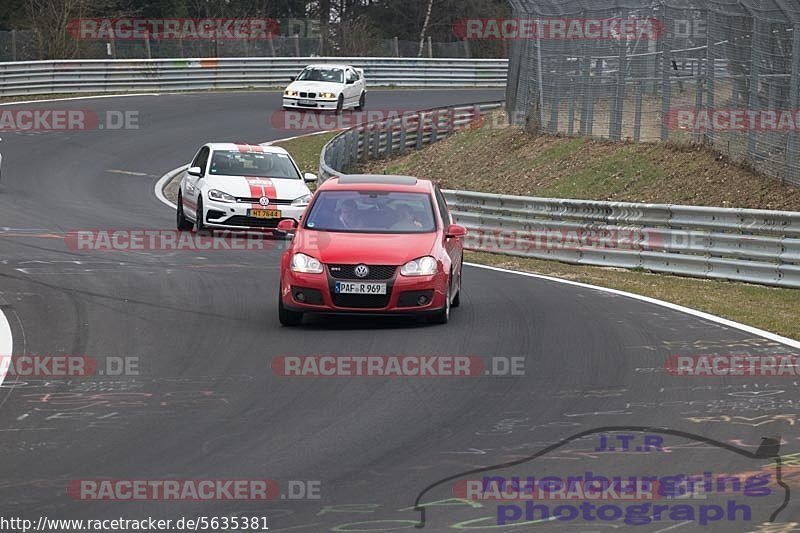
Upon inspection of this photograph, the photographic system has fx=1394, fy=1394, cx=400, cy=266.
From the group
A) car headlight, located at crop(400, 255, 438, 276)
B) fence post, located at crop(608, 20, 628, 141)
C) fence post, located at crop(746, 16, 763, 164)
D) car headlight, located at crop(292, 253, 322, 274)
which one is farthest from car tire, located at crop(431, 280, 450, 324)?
fence post, located at crop(608, 20, 628, 141)

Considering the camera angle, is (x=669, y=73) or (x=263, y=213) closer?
(x=263, y=213)

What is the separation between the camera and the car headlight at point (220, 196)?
2148cm

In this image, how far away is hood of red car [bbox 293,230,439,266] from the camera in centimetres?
1299

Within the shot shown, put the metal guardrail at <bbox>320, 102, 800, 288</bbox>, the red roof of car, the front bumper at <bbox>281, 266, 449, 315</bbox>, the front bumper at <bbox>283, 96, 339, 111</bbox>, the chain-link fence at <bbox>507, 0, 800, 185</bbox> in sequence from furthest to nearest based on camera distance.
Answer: the front bumper at <bbox>283, 96, 339, 111</bbox> → the chain-link fence at <bbox>507, 0, 800, 185</bbox> → the metal guardrail at <bbox>320, 102, 800, 288</bbox> → the red roof of car → the front bumper at <bbox>281, 266, 449, 315</bbox>

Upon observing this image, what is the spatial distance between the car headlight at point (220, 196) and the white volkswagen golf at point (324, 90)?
20.6 metres

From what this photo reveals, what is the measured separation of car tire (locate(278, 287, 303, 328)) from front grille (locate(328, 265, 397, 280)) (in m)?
0.53

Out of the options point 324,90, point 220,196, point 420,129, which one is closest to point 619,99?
point 220,196

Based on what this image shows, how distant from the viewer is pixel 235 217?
21.4m

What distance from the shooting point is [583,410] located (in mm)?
9336

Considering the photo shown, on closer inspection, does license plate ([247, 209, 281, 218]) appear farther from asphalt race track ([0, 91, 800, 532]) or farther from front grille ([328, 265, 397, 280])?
front grille ([328, 265, 397, 280])

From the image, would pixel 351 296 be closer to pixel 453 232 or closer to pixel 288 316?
pixel 288 316

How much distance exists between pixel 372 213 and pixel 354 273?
1.26m

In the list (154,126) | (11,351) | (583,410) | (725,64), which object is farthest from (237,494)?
(154,126)

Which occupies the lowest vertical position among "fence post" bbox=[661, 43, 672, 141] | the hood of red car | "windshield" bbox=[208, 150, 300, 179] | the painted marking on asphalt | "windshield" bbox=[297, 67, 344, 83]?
the painted marking on asphalt
